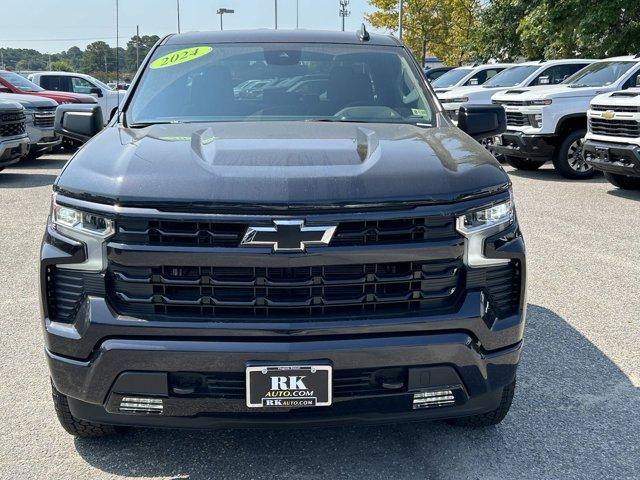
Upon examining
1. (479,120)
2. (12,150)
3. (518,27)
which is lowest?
(12,150)

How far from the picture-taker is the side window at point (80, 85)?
1900cm

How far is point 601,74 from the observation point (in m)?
12.2

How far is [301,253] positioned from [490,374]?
0.86 metres

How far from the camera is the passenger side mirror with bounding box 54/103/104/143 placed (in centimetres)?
413

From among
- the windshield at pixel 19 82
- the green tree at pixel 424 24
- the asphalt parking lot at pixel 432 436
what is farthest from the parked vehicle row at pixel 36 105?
the green tree at pixel 424 24

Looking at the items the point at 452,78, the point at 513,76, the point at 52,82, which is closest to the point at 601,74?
the point at 513,76

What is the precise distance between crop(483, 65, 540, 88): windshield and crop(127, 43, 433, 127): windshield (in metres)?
11.5

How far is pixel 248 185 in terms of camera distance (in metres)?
2.59

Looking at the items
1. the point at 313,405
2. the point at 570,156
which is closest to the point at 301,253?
the point at 313,405

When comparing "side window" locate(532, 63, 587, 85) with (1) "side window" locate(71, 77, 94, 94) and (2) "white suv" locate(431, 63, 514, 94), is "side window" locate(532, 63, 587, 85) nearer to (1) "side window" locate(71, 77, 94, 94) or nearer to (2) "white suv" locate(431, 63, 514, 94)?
(2) "white suv" locate(431, 63, 514, 94)

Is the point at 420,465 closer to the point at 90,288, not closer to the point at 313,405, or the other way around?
the point at 313,405

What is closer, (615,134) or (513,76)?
(615,134)

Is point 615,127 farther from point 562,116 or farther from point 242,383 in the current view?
point 242,383

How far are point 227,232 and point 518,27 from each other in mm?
23961
